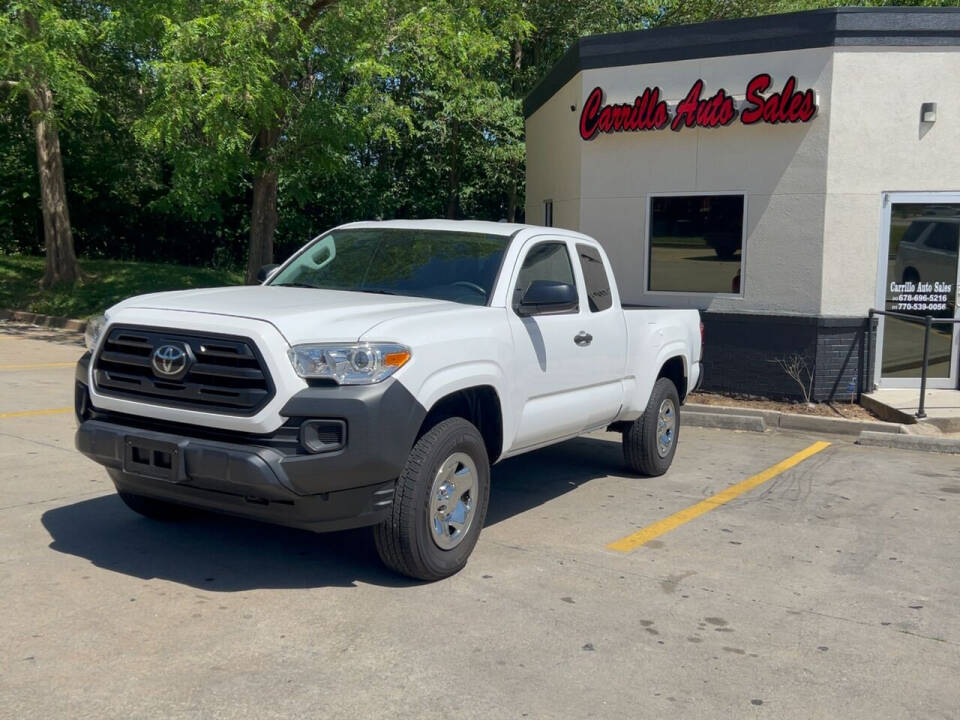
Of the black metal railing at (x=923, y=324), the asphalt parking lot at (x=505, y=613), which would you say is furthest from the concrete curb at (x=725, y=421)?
the asphalt parking lot at (x=505, y=613)

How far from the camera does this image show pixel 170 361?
4.93m

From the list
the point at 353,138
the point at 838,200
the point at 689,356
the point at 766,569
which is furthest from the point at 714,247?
the point at 766,569

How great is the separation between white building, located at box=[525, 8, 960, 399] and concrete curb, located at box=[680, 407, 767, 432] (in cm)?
129

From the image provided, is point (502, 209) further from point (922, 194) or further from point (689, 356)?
point (689, 356)

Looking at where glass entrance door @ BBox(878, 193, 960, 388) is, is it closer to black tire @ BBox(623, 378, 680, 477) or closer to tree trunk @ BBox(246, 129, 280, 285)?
black tire @ BBox(623, 378, 680, 477)

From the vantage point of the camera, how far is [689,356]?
847cm

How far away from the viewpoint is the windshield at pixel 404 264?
611 cm

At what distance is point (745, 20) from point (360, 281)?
766 centimetres

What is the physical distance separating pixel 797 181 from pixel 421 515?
8353 millimetres

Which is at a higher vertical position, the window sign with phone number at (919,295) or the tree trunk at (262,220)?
the tree trunk at (262,220)

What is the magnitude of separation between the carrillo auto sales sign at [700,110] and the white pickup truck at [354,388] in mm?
6273

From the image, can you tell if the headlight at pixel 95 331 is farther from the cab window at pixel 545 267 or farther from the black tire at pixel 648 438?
the black tire at pixel 648 438

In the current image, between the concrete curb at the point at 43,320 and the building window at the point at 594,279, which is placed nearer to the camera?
the building window at the point at 594,279

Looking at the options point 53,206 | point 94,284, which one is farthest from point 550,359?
point 53,206
